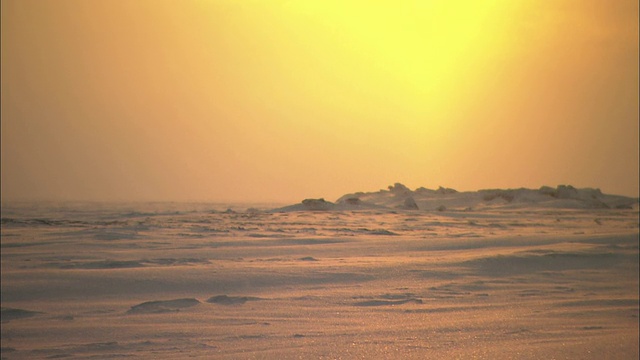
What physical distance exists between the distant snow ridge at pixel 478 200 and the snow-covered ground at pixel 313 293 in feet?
16.4

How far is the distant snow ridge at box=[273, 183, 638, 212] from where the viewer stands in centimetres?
1348

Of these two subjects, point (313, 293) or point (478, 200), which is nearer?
point (313, 293)

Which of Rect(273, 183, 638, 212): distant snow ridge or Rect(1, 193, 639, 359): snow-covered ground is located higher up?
Rect(273, 183, 638, 212): distant snow ridge

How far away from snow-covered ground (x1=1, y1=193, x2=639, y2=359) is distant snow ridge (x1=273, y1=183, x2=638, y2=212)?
16.4ft

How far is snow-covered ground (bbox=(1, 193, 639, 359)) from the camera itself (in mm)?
3143

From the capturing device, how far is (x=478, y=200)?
15.1 metres

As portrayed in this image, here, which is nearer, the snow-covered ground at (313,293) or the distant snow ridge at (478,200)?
the snow-covered ground at (313,293)

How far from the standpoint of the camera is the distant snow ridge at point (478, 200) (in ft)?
44.2

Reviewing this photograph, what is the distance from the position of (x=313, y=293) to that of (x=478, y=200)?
1121 cm

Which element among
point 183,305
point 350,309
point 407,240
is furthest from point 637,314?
point 407,240

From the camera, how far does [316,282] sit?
190 inches

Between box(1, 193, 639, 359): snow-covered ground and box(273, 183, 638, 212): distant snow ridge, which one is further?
box(273, 183, 638, 212): distant snow ridge

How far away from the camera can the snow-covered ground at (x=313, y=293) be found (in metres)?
3.14

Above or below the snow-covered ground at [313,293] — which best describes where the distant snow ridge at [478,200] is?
above
